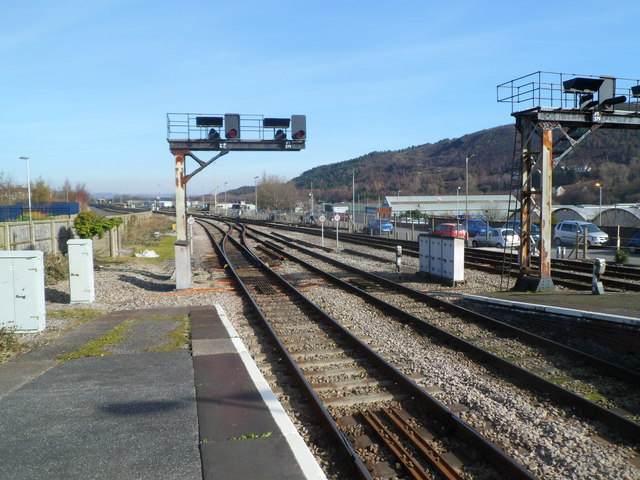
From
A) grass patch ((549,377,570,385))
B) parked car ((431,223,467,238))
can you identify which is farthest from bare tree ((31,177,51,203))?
grass patch ((549,377,570,385))

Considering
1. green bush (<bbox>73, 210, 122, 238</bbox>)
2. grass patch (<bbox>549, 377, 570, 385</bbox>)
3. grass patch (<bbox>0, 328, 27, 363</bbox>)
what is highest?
green bush (<bbox>73, 210, 122, 238</bbox>)

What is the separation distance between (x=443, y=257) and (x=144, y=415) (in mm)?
12503

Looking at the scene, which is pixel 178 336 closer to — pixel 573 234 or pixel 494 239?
pixel 494 239

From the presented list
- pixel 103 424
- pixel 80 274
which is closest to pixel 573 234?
pixel 80 274

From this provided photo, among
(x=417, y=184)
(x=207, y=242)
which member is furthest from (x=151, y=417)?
(x=417, y=184)

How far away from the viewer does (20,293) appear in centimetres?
999

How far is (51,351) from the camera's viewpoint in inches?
344

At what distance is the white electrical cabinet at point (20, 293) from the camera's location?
32.6 feet

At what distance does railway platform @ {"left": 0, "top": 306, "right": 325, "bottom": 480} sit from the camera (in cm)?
477

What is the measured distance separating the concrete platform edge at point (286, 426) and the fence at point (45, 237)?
11.9 m

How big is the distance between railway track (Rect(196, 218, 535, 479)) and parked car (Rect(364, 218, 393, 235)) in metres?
34.9

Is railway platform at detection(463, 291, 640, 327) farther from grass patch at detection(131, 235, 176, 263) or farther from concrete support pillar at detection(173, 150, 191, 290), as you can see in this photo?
grass patch at detection(131, 235, 176, 263)

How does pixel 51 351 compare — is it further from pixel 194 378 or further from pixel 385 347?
pixel 385 347

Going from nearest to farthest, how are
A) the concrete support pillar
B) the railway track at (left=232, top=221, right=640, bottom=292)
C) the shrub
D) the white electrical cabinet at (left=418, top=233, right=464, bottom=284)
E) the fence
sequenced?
the concrete support pillar, the railway track at (left=232, top=221, right=640, bottom=292), the white electrical cabinet at (left=418, top=233, right=464, bottom=284), the fence, the shrub
